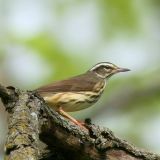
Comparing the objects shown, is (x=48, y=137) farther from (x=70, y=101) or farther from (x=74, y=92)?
(x=74, y=92)

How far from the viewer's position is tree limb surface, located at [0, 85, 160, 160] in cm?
285

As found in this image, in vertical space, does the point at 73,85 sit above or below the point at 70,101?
above

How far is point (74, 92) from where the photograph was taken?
7.74 m

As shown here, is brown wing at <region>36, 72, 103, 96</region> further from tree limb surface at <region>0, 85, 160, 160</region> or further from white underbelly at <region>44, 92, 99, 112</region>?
tree limb surface at <region>0, 85, 160, 160</region>

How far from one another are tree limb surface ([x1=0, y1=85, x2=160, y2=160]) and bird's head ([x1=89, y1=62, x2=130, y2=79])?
15.3 feet

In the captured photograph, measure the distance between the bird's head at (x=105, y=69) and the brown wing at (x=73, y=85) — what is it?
16.4 inches

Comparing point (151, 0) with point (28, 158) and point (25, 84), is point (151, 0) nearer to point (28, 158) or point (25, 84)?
point (25, 84)

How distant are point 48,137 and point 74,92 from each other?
13.0 ft

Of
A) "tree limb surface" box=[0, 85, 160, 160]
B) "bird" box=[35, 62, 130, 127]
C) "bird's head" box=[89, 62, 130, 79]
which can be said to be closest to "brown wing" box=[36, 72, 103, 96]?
"bird" box=[35, 62, 130, 127]

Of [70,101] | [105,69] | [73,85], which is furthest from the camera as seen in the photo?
[105,69]

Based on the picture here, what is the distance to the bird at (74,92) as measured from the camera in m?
7.06

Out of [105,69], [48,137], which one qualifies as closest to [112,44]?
[105,69]

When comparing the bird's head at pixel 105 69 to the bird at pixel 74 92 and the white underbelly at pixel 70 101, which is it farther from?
the white underbelly at pixel 70 101

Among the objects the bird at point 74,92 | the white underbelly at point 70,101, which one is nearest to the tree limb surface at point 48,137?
the bird at point 74,92
